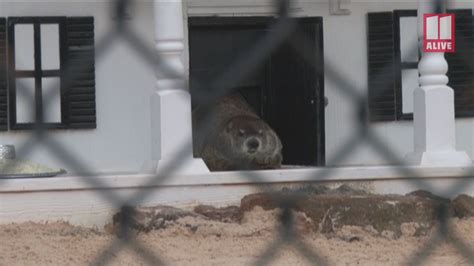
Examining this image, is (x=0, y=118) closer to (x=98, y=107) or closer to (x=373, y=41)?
(x=98, y=107)

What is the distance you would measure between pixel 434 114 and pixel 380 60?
5.88 feet

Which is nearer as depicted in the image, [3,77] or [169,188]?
[169,188]

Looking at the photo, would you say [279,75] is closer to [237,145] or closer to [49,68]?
[237,145]

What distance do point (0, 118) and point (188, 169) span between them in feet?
8.17

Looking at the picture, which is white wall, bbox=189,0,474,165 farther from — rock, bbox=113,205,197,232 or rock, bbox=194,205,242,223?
rock, bbox=113,205,197,232

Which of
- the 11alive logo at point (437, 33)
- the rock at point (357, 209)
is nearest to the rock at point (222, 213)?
the rock at point (357, 209)

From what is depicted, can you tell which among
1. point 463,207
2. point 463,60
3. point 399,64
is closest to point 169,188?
point 463,207

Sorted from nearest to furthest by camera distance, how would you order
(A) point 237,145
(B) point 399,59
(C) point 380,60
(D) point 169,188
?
(D) point 169,188 → (A) point 237,145 → (B) point 399,59 → (C) point 380,60

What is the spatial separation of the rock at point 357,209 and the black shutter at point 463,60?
9.68 feet

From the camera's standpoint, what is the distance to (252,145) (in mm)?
6730

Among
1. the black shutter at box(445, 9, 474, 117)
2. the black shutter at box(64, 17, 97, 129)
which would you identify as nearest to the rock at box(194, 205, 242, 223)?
the black shutter at box(64, 17, 97, 129)

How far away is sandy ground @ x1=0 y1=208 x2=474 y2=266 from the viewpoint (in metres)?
3.62

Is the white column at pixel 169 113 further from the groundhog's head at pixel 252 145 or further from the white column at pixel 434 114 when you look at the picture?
the groundhog's head at pixel 252 145

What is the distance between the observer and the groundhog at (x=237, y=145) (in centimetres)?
671
